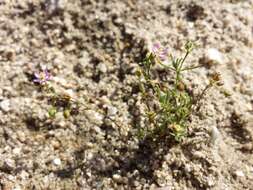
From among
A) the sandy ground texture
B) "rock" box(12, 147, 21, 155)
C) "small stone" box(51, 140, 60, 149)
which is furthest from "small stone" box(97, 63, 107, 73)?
"rock" box(12, 147, 21, 155)

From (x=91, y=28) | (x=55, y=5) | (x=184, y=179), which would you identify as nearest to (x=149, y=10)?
(x=91, y=28)

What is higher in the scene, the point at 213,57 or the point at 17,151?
the point at 213,57

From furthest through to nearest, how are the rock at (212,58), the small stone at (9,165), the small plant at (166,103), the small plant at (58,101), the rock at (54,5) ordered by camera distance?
the rock at (54,5), the rock at (212,58), the small plant at (58,101), the small stone at (9,165), the small plant at (166,103)

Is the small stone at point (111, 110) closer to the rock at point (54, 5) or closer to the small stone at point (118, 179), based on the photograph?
the small stone at point (118, 179)

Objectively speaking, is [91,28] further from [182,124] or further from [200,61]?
[182,124]

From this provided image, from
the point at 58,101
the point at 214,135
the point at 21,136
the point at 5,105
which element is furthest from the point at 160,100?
the point at 5,105

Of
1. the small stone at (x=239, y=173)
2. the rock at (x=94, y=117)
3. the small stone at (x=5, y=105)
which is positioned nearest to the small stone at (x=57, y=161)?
the rock at (x=94, y=117)

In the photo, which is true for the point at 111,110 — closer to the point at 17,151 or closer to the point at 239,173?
the point at 17,151
